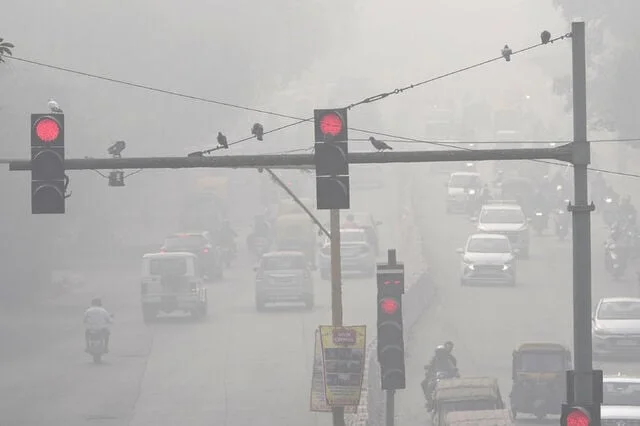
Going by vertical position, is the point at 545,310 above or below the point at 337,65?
below

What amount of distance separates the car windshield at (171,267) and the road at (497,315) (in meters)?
6.61

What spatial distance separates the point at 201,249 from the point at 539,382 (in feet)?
84.1

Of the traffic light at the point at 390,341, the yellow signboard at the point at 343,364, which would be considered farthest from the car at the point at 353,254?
the traffic light at the point at 390,341

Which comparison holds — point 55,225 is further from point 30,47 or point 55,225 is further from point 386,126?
point 386,126

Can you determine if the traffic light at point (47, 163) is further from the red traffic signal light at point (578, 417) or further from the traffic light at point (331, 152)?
the red traffic signal light at point (578, 417)

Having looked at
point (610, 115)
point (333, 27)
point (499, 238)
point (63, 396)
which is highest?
point (333, 27)

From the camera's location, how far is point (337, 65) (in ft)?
640

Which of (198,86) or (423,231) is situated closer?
(423,231)

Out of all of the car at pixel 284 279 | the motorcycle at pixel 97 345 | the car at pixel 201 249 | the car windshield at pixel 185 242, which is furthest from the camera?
the car at pixel 201 249

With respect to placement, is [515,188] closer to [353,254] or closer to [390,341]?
[353,254]

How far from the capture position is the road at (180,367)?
1315 inches

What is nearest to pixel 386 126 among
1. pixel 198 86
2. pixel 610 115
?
pixel 198 86

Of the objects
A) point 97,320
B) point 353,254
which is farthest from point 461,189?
point 97,320

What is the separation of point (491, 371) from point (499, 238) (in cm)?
1313
